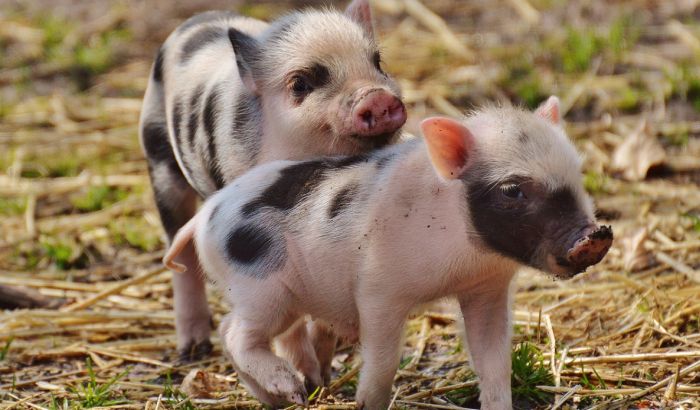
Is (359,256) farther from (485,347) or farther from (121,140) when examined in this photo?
(121,140)

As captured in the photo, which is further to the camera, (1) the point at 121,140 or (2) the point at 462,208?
(1) the point at 121,140

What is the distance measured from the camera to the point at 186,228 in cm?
516

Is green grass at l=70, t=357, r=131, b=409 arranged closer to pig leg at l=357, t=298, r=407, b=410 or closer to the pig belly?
the pig belly

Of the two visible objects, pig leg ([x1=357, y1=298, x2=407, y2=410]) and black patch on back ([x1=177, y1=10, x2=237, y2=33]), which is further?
black patch on back ([x1=177, y1=10, x2=237, y2=33])

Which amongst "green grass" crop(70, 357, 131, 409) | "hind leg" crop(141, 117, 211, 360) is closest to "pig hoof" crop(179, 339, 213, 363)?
"hind leg" crop(141, 117, 211, 360)

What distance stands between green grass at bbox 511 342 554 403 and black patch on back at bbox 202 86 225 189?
4.98ft

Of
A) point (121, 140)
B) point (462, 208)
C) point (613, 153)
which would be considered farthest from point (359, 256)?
point (121, 140)

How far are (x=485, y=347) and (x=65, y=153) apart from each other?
5.37 m

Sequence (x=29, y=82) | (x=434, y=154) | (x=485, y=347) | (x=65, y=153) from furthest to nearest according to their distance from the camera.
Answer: (x=29, y=82), (x=65, y=153), (x=485, y=347), (x=434, y=154)

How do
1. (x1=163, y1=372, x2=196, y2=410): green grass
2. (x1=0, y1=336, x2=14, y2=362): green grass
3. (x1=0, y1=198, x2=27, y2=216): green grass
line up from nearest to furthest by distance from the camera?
(x1=163, y1=372, x2=196, y2=410): green grass, (x1=0, y1=336, x2=14, y2=362): green grass, (x1=0, y1=198, x2=27, y2=216): green grass

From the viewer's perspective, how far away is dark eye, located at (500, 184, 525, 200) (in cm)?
426

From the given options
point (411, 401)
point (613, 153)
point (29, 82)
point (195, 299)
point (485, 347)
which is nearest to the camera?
point (485, 347)

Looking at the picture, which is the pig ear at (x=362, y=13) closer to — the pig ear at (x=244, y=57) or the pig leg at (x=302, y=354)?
the pig ear at (x=244, y=57)

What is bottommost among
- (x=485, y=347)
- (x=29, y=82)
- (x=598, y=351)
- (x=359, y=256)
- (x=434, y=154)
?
(x=29, y=82)
